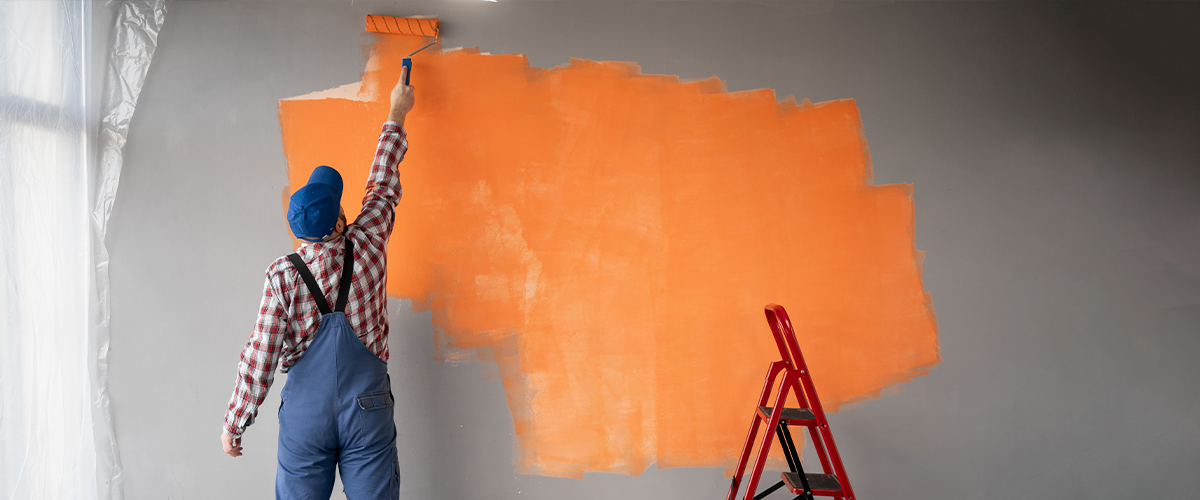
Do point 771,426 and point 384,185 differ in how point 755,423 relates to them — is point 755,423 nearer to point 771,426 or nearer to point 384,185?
point 771,426

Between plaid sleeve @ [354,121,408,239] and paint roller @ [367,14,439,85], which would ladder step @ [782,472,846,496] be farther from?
paint roller @ [367,14,439,85]

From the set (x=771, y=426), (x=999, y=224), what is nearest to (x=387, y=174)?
(x=771, y=426)

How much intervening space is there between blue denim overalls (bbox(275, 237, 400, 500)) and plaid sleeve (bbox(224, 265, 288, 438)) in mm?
60

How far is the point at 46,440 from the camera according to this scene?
1.58 meters

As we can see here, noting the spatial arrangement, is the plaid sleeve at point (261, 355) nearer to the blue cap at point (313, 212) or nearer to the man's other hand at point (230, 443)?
the man's other hand at point (230, 443)

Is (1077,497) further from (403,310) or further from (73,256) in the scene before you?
(73,256)

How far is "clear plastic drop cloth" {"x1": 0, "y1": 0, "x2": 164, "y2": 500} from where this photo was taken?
4.83 feet

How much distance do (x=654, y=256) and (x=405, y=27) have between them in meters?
1.13

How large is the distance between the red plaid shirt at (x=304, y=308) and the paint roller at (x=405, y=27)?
1.61ft

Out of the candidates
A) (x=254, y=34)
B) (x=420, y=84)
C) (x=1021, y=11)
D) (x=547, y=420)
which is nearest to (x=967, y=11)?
(x=1021, y=11)

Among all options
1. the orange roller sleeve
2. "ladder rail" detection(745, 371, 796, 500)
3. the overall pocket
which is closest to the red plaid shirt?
the overall pocket

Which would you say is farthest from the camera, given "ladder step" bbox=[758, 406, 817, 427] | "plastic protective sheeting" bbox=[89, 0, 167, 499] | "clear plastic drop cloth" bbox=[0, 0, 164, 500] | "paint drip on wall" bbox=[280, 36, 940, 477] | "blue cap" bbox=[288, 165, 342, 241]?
"paint drip on wall" bbox=[280, 36, 940, 477]

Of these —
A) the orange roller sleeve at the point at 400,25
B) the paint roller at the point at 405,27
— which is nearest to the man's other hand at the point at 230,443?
the paint roller at the point at 405,27

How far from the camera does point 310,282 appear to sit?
1.40 m
